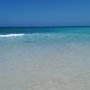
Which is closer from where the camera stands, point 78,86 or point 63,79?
point 78,86

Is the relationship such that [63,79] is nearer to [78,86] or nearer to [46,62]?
[78,86]

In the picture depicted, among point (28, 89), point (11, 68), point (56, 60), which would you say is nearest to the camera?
point (28, 89)

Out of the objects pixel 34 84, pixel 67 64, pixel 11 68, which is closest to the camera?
pixel 34 84

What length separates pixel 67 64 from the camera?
454 centimetres

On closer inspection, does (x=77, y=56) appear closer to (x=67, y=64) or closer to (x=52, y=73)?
(x=67, y=64)

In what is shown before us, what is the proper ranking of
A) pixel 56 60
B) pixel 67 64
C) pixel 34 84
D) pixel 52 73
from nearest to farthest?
1. pixel 34 84
2. pixel 52 73
3. pixel 67 64
4. pixel 56 60

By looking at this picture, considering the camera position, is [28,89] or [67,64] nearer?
[28,89]

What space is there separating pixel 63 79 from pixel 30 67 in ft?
3.36

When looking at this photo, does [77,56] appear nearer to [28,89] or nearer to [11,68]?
[11,68]

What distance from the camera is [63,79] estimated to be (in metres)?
3.52

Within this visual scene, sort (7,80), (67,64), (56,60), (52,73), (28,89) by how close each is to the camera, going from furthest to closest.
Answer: (56,60), (67,64), (52,73), (7,80), (28,89)

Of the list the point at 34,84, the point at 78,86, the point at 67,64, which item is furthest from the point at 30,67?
the point at 78,86

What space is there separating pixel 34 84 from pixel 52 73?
2.24 feet

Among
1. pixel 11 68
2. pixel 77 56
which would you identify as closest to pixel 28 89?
pixel 11 68
